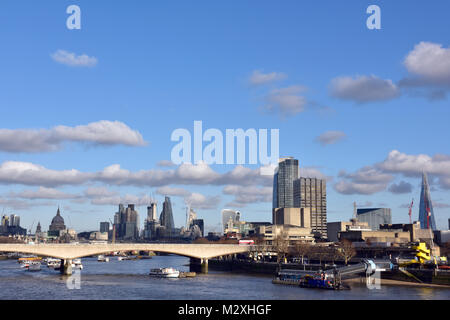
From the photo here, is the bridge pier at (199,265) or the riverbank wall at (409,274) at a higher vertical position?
the riverbank wall at (409,274)

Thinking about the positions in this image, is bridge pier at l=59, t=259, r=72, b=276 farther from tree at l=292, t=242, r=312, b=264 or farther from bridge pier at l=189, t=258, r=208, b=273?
tree at l=292, t=242, r=312, b=264

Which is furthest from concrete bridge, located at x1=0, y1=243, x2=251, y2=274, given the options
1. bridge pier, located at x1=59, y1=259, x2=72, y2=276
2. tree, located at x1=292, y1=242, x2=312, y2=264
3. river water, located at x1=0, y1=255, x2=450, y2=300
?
river water, located at x1=0, y1=255, x2=450, y2=300

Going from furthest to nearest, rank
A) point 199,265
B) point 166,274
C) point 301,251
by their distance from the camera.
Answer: point 199,265, point 301,251, point 166,274

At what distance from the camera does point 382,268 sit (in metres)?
111

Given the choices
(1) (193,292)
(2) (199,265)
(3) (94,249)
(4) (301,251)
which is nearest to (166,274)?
(3) (94,249)

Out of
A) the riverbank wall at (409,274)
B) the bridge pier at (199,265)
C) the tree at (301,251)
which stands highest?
the tree at (301,251)

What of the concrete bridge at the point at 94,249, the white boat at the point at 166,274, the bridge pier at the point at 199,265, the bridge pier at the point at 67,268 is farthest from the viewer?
the bridge pier at the point at 199,265

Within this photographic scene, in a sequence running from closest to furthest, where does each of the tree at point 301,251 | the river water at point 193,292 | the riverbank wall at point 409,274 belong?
1. the river water at point 193,292
2. the riverbank wall at point 409,274
3. the tree at point 301,251

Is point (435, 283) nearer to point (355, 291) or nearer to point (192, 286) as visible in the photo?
point (355, 291)

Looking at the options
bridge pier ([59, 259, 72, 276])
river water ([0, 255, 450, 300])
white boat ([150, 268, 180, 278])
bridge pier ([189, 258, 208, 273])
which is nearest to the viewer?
river water ([0, 255, 450, 300])

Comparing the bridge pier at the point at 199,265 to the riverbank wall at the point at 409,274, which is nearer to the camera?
the riverbank wall at the point at 409,274

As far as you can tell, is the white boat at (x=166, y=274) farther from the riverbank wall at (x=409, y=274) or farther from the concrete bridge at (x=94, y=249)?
the riverbank wall at (x=409, y=274)

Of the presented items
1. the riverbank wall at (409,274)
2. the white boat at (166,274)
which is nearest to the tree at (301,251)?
the riverbank wall at (409,274)

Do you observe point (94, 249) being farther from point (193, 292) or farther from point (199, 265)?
point (193, 292)
